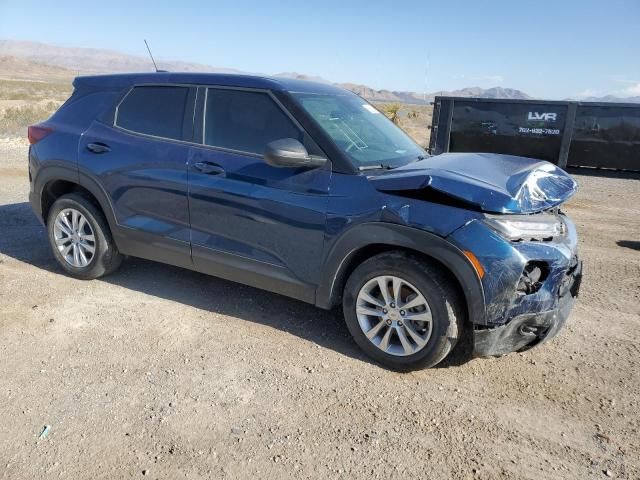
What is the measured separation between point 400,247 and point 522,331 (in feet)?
2.98

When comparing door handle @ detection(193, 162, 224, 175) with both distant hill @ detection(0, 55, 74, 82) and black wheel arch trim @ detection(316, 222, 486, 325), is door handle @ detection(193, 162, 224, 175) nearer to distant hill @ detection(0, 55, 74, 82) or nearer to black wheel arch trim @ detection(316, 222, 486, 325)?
black wheel arch trim @ detection(316, 222, 486, 325)

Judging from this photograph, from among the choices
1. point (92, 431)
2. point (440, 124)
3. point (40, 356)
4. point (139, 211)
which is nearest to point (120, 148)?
point (139, 211)

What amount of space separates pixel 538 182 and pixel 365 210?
1.16 m

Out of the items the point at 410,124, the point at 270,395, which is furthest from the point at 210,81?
the point at 410,124

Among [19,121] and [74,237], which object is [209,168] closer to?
[74,237]

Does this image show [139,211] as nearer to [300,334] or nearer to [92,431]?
[300,334]

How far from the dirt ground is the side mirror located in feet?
4.31

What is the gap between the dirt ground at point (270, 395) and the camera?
2.64 metres

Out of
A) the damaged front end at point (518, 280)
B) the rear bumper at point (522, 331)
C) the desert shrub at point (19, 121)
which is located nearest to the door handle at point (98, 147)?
the damaged front end at point (518, 280)

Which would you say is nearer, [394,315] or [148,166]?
[394,315]

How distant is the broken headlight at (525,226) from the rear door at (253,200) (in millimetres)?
1106

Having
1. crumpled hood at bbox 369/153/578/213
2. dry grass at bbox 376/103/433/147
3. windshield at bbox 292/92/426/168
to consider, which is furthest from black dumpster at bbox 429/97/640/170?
crumpled hood at bbox 369/153/578/213

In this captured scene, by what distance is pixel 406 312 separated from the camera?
11.1 ft

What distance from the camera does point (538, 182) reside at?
344 cm
